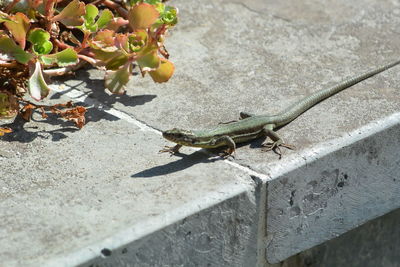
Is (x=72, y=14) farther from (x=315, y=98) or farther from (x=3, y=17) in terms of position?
(x=315, y=98)

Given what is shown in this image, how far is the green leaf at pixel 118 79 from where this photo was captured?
3.16 meters

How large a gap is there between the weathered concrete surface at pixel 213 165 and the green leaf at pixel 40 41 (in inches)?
11.6

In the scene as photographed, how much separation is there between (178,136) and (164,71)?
49cm

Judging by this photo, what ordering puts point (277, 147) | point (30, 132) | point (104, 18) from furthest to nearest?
point (104, 18)
point (30, 132)
point (277, 147)

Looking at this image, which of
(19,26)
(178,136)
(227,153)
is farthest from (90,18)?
(227,153)

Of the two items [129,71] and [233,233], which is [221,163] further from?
[129,71]

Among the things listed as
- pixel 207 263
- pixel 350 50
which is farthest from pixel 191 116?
pixel 350 50

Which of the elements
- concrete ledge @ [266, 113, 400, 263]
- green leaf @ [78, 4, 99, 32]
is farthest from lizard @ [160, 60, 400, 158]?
green leaf @ [78, 4, 99, 32]

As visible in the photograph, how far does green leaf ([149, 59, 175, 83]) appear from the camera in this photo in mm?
3215

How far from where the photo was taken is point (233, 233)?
2.57 metres

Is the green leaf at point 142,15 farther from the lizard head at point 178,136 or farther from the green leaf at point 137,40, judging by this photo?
the lizard head at point 178,136

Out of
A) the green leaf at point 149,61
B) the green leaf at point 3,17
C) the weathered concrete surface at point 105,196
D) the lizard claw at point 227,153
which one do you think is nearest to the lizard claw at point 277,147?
the lizard claw at point 227,153

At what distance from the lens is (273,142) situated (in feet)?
9.83

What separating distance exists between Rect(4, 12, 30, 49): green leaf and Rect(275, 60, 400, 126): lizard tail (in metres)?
1.06
